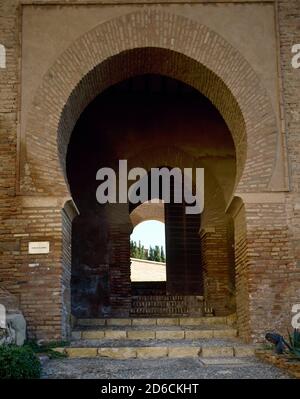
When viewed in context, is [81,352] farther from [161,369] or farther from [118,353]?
[161,369]

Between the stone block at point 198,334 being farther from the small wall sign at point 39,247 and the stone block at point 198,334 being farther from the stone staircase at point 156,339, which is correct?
the small wall sign at point 39,247

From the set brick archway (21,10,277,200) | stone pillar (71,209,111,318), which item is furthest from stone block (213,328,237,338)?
stone pillar (71,209,111,318)

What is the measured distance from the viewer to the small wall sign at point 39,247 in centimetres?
865

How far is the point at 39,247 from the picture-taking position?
28.4 ft

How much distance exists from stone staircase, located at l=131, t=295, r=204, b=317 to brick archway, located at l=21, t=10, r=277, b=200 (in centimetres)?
456

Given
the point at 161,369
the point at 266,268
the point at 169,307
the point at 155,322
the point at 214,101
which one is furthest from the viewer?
the point at 169,307

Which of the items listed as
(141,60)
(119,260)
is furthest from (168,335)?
(141,60)

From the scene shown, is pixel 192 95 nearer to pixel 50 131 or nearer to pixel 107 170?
pixel 107 170

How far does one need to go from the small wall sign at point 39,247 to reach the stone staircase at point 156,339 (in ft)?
4.38

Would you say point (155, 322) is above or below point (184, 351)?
above

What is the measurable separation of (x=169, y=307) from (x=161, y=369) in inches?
261

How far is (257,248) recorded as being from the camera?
8.76 metres
